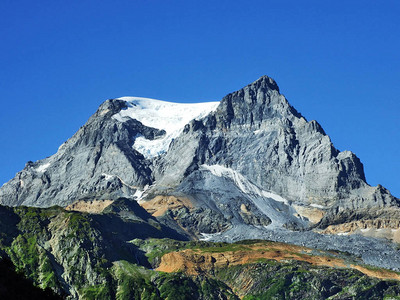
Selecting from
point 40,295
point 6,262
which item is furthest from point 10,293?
point 6,262

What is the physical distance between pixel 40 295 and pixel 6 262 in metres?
14.2

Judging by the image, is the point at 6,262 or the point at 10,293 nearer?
the point at 10,293

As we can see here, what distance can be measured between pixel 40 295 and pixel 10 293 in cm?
942

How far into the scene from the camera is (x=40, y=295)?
474 ft

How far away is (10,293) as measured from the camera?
446 feet

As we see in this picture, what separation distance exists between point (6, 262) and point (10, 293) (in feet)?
65.5

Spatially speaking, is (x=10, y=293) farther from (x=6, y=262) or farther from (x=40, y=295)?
(x=6, y=262)

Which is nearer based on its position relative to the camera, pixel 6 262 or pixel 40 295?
pixel 40 295
